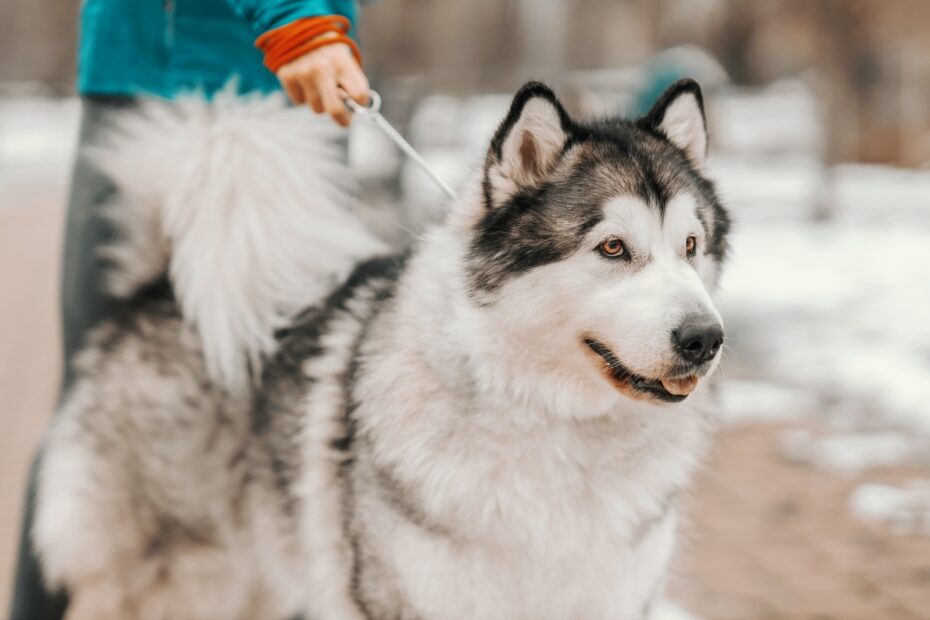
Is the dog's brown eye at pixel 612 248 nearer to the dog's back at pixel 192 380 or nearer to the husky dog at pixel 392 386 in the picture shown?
the husky dog at pixel 392 386

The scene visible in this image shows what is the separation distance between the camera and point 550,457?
6.84 feet

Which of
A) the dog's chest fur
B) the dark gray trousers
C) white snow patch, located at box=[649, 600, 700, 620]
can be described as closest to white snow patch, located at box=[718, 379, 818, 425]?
white snow patch, located at box=[649, 600, 700, 620]

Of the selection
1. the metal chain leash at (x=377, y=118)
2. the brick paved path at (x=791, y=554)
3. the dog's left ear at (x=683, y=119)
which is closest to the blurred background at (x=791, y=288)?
the brick paved path at (x=791, y=554)

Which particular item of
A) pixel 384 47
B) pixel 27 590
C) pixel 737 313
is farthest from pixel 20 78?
pixel 27 590

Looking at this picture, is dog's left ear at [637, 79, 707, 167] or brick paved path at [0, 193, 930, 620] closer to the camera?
dog's left ear at [637, 79, 707, 167]

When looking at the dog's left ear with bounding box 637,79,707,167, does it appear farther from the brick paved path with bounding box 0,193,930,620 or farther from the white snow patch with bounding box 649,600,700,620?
the white snow patch with bounding box 649,600,700,620

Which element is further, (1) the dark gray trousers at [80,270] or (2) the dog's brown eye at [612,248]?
(1) the dark gray trousers at [80,270]

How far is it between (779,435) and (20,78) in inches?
1899

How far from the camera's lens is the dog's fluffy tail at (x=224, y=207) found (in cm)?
246

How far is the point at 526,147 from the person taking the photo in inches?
84.6

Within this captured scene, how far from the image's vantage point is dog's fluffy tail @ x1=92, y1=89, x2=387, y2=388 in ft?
8.05

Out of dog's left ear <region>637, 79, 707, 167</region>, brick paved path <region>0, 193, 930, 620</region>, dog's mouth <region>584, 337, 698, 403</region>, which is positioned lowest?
brick paved path <region>0, 193, 930, 620</region>

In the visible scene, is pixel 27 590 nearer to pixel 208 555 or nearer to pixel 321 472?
pixel 208 555

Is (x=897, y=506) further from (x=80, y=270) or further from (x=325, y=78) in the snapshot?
(x=80, y=270)
